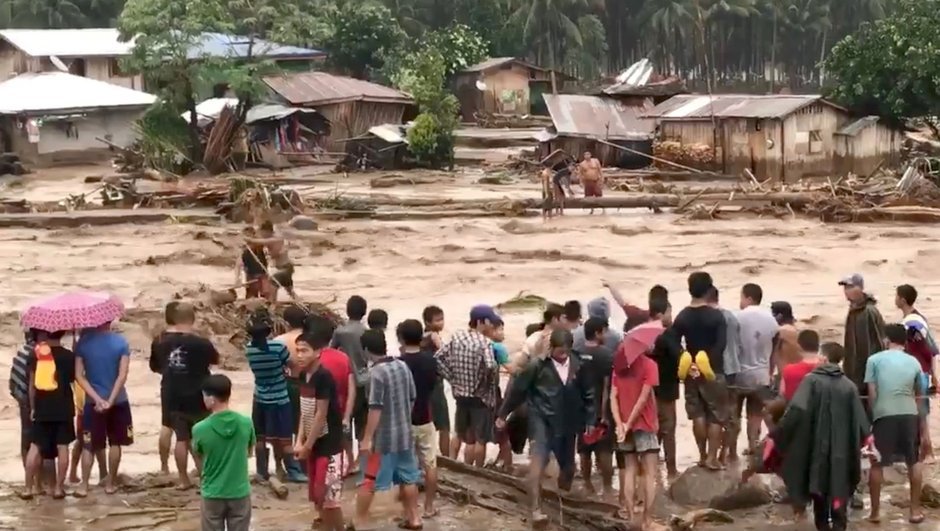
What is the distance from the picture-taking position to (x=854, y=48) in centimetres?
3797

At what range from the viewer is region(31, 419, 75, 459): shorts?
9234mm

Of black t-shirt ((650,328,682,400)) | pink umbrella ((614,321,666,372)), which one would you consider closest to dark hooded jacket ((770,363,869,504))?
pink umbrella ((614,321,666,372))

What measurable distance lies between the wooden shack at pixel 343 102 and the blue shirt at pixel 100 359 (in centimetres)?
3579

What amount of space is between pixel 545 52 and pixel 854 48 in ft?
104

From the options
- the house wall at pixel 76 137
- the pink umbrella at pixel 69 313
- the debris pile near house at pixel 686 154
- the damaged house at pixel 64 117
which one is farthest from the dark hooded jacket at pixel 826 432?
the house wall at pixel 76 137

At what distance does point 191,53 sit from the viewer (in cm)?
4066

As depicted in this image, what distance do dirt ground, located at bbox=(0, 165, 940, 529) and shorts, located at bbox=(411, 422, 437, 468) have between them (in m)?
4.57

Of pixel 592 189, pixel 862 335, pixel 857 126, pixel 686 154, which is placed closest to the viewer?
pixel 862 335

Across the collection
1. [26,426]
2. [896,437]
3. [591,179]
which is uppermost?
[591,179]

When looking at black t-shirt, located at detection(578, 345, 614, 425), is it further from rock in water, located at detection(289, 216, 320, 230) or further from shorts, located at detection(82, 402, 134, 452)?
rock in water, located at detection(289, 216, 320, 230)

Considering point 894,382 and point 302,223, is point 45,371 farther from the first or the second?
point 302,223

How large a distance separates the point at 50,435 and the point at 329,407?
2339mm

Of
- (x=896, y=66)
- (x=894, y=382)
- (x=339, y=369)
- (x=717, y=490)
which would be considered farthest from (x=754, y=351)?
(x=896, y=66)

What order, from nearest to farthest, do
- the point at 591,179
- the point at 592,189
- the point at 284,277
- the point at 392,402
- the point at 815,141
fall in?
the point at 392,402 → the point at 284,277 → the point at 591,179 → the point at 592,189 → the point at 815,141
